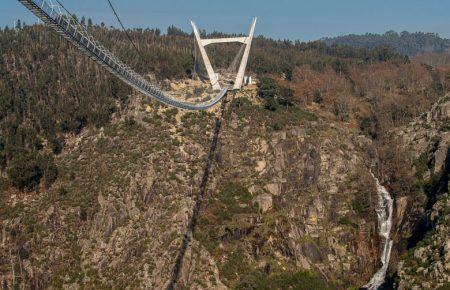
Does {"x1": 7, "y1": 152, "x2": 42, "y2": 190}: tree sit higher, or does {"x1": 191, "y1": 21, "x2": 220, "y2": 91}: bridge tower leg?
{"x1": 191, "y1": 21, "x2": 220, "y2": 91}: bridge tower leg

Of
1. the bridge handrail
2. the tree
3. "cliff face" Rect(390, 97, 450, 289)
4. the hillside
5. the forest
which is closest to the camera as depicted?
the bridge handrail

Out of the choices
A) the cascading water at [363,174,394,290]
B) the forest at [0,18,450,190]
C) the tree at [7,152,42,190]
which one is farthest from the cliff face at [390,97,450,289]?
the tree at [7,152,42,190]

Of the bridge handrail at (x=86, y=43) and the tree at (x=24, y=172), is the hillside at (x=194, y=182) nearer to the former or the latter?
the tree at (x=24, y=172)

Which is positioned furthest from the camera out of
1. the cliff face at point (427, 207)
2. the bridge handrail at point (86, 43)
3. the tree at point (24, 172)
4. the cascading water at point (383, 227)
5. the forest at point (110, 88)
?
the forest at point (110, 88)

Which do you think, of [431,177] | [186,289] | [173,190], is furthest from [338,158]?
[186,289]

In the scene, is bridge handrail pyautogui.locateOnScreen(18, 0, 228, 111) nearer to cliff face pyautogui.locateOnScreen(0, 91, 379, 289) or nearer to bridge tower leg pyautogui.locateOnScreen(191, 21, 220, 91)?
cliff face pyautogui.locateOnScreen(0, 91, 379, 289)

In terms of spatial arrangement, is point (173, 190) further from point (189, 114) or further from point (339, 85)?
point (339, 85)

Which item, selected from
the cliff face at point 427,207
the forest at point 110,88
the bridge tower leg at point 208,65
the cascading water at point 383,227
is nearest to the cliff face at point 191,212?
the cascading water at point 383,227
